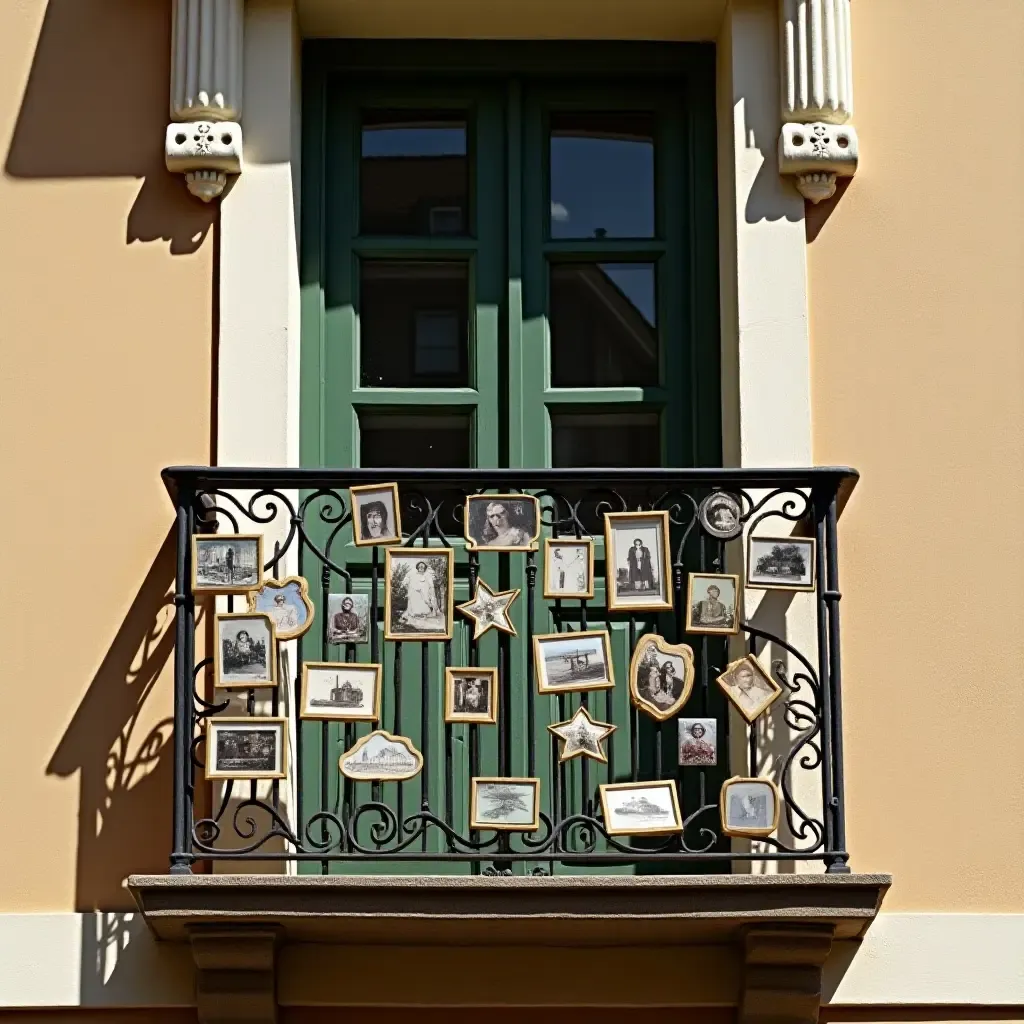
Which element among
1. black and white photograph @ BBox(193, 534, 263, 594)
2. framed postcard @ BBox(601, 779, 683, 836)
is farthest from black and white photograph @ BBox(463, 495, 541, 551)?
framed postcard @ BBox(601, 779, 683, 836)

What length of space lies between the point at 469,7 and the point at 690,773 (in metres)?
2.62

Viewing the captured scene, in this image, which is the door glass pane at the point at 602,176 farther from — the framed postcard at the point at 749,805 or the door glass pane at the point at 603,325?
the framed postcard at the point at 749,805

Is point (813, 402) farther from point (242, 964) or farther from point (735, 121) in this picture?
point (242, 964)

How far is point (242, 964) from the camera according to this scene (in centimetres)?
728

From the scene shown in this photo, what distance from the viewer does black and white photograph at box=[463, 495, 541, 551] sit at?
290 inches

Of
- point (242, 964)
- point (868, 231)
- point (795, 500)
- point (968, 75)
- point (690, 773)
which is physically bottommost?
point (242, 964)

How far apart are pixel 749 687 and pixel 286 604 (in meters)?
1.39

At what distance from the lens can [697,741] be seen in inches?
290

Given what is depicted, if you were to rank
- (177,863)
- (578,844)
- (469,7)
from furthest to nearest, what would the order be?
(469,7) < (578,844) < (177,863)

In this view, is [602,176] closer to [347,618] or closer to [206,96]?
[206,96]

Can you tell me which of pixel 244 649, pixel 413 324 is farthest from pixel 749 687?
pixel 413 324

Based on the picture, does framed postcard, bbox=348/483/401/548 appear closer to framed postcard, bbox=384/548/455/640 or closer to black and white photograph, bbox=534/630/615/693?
framed postcard, bbox=384/548/455/640

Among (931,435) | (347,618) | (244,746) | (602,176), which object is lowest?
(244,746)

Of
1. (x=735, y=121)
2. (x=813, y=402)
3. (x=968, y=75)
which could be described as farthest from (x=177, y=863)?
(x=968, y=75)
